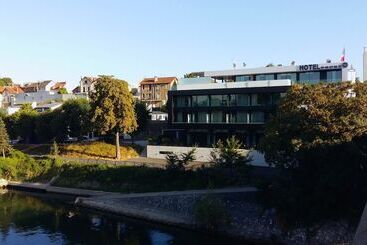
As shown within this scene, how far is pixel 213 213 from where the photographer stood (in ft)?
140

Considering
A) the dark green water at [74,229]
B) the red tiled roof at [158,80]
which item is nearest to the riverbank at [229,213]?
the dark green water at [74,229]

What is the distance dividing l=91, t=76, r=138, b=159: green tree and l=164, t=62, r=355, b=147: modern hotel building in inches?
284

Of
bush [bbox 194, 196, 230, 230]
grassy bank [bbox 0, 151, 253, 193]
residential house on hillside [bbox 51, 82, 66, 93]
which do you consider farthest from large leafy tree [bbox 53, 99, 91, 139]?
residential house on hillside [bbox 51, 82, 66, 93]

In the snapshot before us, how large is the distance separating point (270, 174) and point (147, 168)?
15362 mm

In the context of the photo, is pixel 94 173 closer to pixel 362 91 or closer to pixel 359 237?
pixel 362 91

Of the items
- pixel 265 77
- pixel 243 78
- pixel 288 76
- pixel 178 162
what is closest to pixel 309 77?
pixel 288 76

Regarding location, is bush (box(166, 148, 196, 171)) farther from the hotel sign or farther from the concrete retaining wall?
the hotel sign

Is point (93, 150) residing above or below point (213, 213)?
above

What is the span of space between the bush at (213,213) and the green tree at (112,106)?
2810cm

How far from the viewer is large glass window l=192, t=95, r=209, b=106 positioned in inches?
2739

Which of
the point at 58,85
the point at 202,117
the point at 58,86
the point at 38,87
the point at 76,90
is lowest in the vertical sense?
the point at 202,117

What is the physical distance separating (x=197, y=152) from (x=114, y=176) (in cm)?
1189

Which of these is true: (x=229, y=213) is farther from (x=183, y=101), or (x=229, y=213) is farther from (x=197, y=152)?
(x=183, y=101)

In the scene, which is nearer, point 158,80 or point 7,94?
point 158,80
